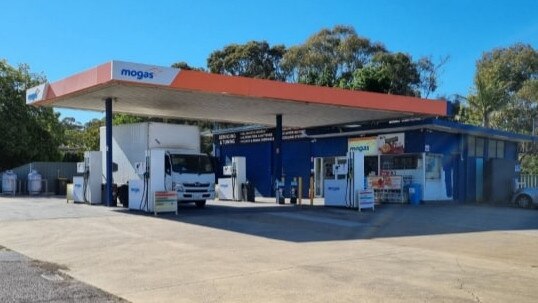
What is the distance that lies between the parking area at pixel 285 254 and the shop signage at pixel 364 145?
8610 millimetres

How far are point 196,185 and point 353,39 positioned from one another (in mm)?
33834

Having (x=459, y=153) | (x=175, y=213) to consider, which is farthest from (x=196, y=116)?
(x=459, y=153)

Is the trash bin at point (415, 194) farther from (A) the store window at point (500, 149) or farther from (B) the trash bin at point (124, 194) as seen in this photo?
(B) the trash bin at point (124, 194)

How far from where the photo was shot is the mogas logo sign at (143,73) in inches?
711

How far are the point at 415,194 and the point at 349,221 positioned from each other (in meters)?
8.90

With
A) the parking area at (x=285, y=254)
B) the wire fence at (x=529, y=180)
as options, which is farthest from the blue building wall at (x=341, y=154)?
the parking area at (x=285, y=254)

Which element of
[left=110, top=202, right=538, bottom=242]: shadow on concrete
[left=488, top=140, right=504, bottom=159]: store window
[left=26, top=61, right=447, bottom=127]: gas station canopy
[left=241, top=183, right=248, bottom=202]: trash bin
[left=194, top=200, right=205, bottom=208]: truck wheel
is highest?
[left=26, top=61, right=447, bottom=127]: gas station canopy

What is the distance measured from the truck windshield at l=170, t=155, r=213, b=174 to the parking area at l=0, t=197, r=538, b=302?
92.0 inches

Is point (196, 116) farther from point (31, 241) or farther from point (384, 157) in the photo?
point (31, 241)

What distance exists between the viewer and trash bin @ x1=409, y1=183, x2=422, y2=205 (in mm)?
25984

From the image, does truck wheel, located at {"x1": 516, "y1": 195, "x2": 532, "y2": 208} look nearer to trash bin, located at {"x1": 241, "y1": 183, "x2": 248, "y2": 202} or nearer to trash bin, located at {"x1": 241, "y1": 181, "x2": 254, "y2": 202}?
trash bin, located at {"x1": 241, "y1": 181, "x2": 254, "y2": 202}

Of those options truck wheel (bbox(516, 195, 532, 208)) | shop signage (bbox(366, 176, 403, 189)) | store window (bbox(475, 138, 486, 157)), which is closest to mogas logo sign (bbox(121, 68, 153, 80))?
shop signage (bbox(366, 176, 403, 189))

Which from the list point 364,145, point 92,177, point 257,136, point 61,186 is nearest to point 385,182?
point 364,145

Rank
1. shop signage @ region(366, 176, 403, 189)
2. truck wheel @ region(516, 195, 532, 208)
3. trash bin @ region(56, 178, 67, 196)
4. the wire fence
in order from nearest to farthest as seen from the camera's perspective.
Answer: shop signage @ region(366, 176, 403, 189) → truck wheel @ region(516, 195, 532, 208) → the wire fence → trash bin @ region(56, 178, 67, 196)
